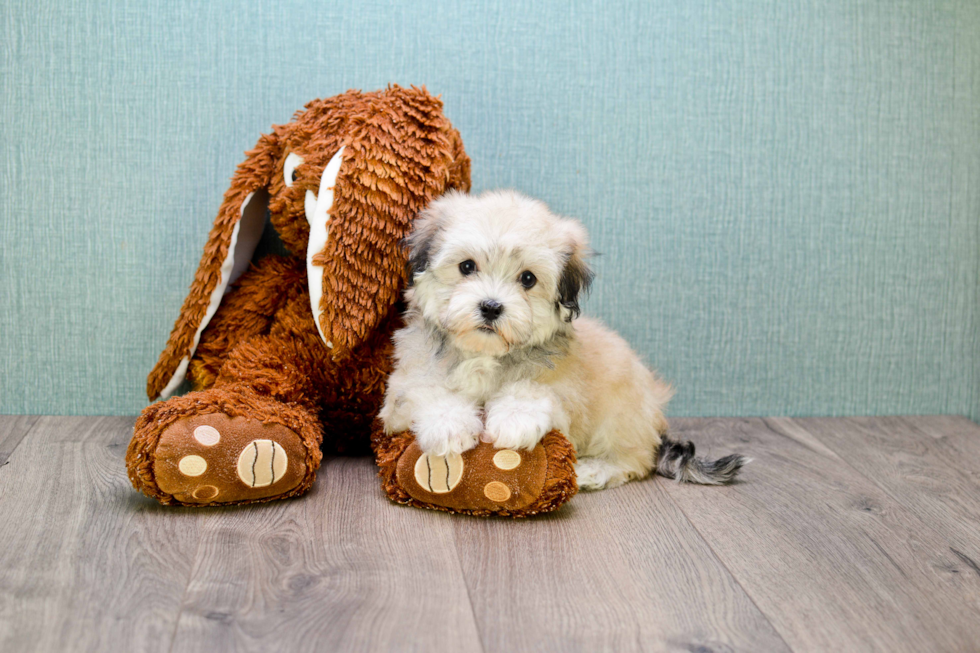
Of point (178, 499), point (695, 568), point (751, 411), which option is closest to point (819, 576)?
point (695, 568)

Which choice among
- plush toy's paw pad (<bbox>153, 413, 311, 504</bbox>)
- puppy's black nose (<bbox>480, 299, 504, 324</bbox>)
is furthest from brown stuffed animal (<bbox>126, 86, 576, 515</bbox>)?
puppy's black nose (<bbox>480, 299, 504, 324</bbox>)

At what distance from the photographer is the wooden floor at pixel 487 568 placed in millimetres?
1292

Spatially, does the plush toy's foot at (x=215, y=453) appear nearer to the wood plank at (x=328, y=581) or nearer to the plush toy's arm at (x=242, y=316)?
the wood plank at (x=328, y=581)

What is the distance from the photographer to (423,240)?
179cm

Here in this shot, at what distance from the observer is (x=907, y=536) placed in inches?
68.6

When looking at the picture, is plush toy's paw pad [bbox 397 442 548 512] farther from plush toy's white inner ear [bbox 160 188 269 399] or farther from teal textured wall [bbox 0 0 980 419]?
teal textured wall [bbox 0 0 980 419]

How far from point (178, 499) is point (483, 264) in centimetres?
79

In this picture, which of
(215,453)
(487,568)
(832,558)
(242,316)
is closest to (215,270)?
(242,316)

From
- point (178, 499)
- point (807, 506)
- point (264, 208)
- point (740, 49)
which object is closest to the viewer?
point (178, 499)

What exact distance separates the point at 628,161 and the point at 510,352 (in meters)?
0.91

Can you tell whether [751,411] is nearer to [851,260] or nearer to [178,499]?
[851,260]

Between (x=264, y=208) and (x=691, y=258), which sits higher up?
(x=264, y=208)

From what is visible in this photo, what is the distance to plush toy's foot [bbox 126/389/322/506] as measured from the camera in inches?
65.4

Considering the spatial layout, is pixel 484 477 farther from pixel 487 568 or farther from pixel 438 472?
pixel 487 568
